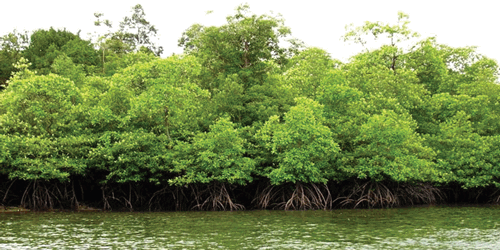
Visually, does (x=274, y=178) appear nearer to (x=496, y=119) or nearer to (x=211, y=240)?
(x=211, y=240)

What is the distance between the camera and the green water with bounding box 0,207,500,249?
83.8ft

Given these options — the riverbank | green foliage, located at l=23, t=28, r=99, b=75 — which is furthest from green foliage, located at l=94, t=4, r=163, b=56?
the riverbank

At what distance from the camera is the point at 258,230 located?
102ft

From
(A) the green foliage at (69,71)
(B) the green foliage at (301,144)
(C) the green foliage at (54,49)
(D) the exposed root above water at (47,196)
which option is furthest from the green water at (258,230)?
(C) the green foliage at (54,49)

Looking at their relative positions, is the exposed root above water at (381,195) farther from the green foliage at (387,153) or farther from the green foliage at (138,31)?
the green foliage at (138,31)

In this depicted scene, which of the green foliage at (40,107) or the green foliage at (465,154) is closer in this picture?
the green foliage at (40,107)

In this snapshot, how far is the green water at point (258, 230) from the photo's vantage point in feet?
83.8

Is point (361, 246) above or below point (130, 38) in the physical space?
below

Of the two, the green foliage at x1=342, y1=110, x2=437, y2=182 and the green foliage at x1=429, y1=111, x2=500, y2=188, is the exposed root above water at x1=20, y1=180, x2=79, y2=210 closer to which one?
the green foliage at x1=342, y1=110, x2=437, y2=182

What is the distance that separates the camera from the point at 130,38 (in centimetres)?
10644

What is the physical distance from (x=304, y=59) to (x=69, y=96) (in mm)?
22636

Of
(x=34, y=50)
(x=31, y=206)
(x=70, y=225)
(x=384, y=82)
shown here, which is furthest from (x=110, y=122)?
(x=34, y=50)

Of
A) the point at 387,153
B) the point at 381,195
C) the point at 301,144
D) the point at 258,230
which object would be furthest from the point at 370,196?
the point at 258,230

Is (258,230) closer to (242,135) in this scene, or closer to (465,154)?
(242,135)
